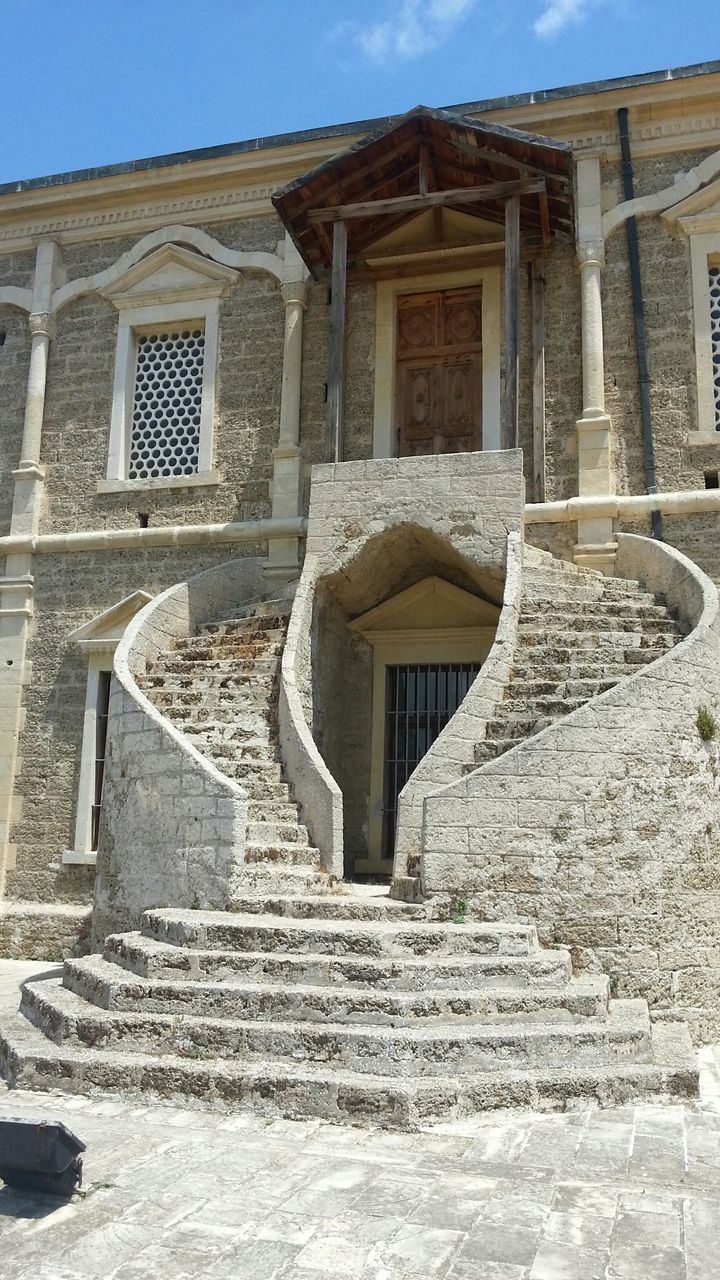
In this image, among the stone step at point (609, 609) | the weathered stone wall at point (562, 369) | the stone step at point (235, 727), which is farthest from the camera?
the weathered stone wall at point (562, 369)

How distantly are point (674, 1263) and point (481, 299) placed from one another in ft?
33.9

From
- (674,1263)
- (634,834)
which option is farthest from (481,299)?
(674,1263)

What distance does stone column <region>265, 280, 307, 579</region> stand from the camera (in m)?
11.8

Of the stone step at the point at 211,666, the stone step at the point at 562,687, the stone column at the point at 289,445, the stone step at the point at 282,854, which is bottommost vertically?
the stone step at the point at 282,854

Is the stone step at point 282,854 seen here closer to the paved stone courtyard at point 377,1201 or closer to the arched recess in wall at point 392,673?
the paved stone courtyard at point 377,1201

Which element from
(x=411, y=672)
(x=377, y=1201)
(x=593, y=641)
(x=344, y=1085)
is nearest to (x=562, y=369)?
(x=411, y=672)

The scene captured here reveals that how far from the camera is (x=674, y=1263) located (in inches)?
137

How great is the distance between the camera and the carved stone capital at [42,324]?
13.4m

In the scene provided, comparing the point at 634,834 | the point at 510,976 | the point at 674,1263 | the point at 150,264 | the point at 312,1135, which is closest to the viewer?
the point at 674,1263

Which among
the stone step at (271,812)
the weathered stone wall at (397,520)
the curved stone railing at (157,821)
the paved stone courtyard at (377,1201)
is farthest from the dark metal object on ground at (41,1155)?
the weathered stone wall at (397,520)

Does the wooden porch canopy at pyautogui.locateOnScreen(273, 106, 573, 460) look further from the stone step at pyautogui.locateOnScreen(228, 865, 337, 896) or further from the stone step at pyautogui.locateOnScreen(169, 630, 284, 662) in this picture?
the stone step at pyautogui.locateOnScreen(228, 865, 337, 896)

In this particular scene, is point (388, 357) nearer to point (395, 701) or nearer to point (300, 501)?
point (300, 501)

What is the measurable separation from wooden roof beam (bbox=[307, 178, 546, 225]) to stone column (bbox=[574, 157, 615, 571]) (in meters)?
1.19

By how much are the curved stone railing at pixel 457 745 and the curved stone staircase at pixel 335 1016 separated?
183 millimetres
